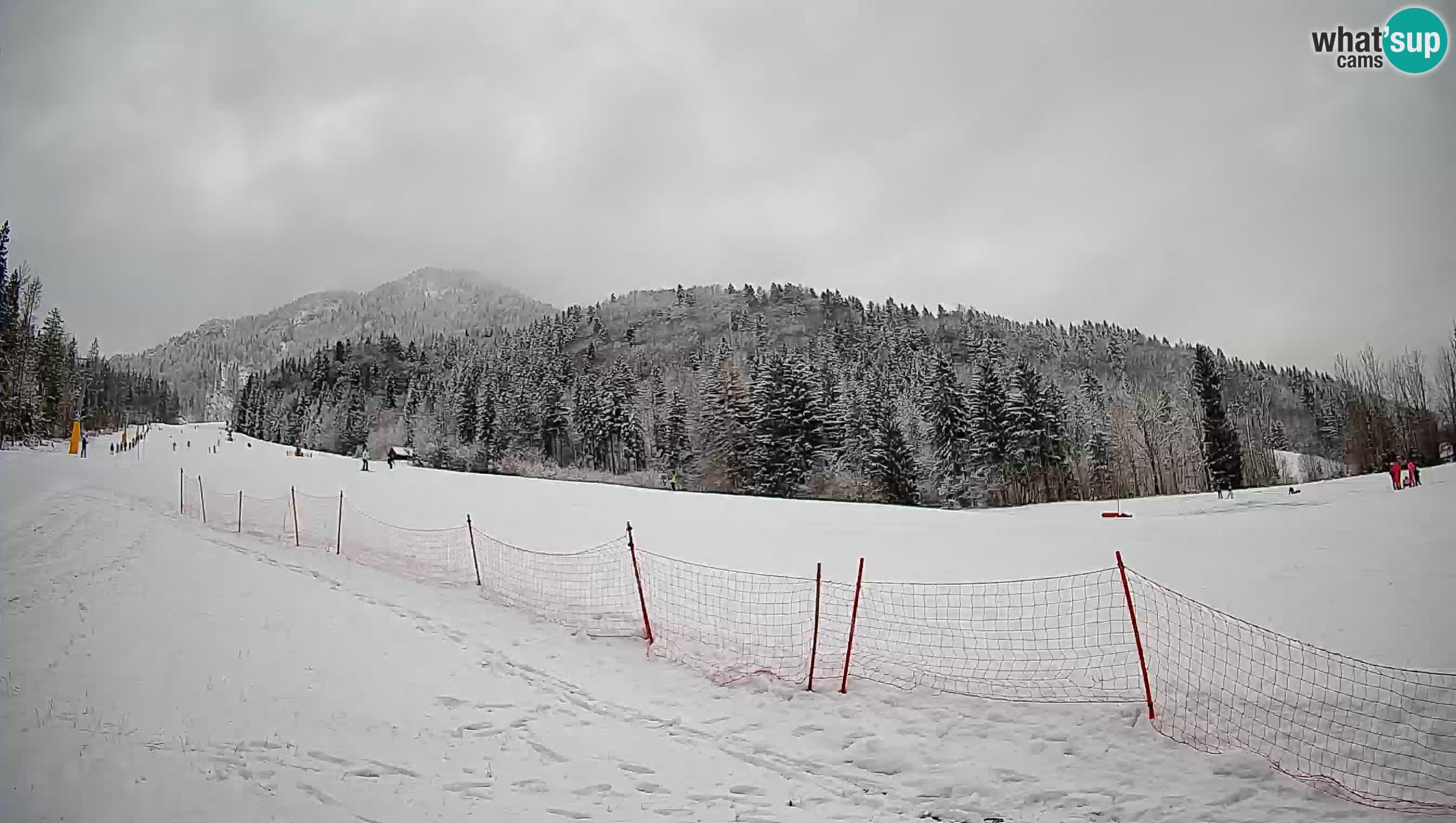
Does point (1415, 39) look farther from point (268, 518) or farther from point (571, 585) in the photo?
point (268, 518)

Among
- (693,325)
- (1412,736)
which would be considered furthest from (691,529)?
(693,325)

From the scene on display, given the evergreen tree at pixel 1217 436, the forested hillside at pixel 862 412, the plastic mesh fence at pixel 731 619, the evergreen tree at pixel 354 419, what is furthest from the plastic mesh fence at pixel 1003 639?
the evergreen tree at pixel 354 419

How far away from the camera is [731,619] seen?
33.9 feet

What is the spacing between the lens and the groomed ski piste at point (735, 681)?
498 cm

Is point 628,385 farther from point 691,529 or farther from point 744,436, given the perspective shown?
point 691,529

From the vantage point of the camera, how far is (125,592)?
9.91 metres

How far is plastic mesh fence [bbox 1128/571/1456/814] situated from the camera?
16.4 ft

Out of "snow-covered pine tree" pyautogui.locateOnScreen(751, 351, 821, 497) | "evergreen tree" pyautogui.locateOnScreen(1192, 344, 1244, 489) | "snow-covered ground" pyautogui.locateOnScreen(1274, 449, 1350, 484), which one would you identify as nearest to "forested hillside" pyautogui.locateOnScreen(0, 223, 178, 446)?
"snow-covered pine tree" pyautogui.locateOnScreen(751, 351, 821, 497)

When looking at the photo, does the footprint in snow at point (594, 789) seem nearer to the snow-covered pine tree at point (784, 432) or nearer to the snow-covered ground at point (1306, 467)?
the snow-covered pine tree at point (784, 432)

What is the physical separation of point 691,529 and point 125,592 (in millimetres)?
12027

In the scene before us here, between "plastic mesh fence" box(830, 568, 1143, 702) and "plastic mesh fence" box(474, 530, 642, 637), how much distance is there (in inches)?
139

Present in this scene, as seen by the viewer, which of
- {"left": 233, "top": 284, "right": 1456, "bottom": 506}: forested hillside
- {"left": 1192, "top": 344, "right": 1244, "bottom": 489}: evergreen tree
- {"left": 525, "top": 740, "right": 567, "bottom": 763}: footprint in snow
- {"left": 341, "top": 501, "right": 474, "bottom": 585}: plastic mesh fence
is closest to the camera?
{"left": 525, "top": 740, "right": 567, "bottom": 763}: footprint in snow

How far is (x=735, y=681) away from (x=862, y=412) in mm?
43223

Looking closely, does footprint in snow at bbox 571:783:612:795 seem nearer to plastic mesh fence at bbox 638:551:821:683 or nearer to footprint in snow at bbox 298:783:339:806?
footprint in snow at bbox 298:783:339:806
